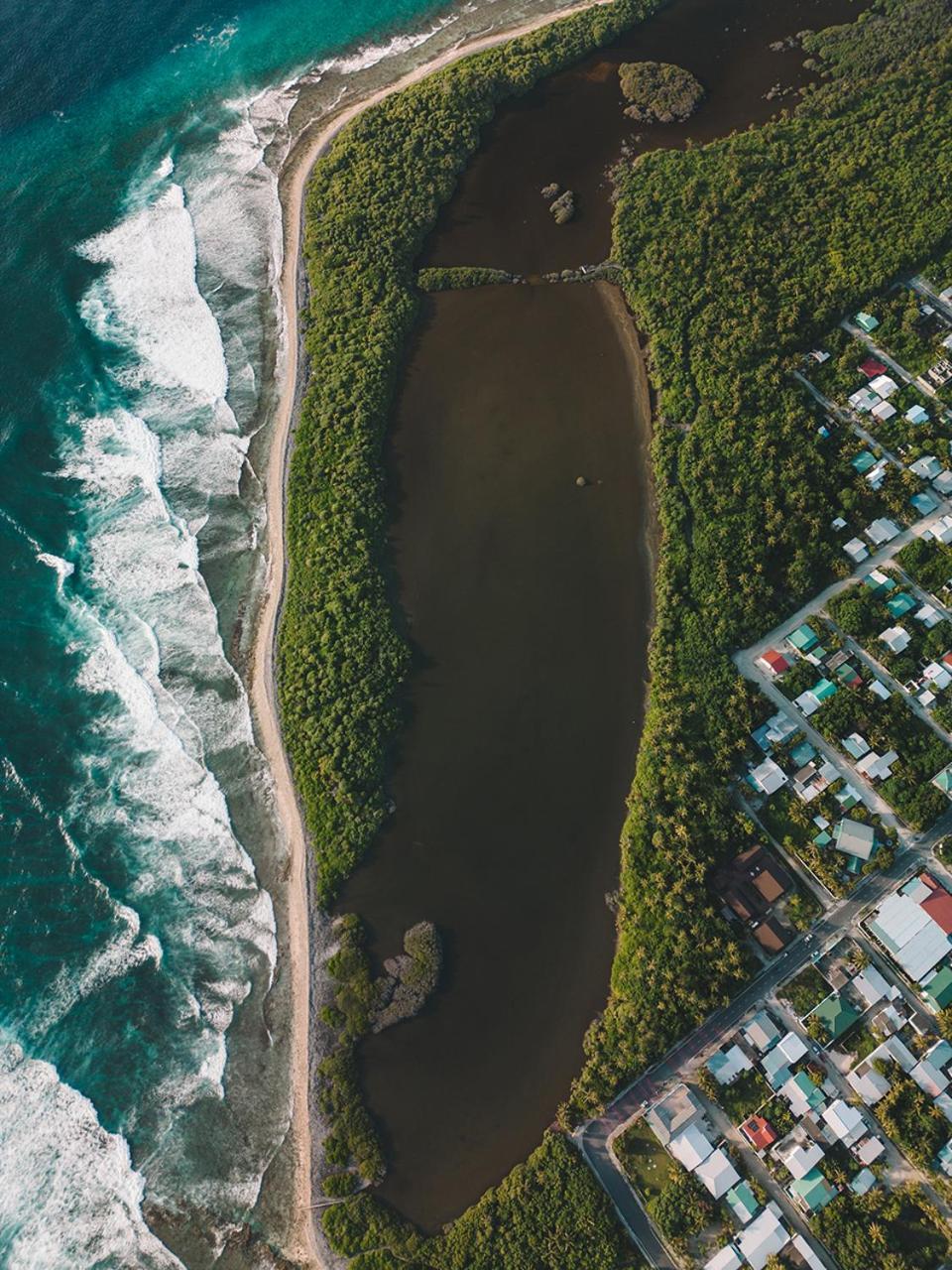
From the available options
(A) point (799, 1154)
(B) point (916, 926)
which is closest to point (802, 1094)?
(A) point (799, 1154)

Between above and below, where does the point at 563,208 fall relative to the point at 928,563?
above

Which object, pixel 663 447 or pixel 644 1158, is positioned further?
pixel 663 447

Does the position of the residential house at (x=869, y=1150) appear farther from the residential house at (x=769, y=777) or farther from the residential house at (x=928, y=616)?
the residential house at (x=928, y=616)

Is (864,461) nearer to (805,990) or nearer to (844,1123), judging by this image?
(805,990)

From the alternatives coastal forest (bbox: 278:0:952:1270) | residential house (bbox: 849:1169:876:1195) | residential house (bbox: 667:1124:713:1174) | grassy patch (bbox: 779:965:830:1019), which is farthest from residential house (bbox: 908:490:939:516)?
residential house (bbox: 667:1124:713:1174)

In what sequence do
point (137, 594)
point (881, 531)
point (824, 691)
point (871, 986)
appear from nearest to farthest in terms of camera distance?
point (871, 986) → point (824, 691) → point (881, 531) → point (137, 594)

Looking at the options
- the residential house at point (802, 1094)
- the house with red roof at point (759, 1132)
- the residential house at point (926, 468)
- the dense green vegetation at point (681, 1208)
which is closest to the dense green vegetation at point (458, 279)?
the residential house at point (926, 468)
